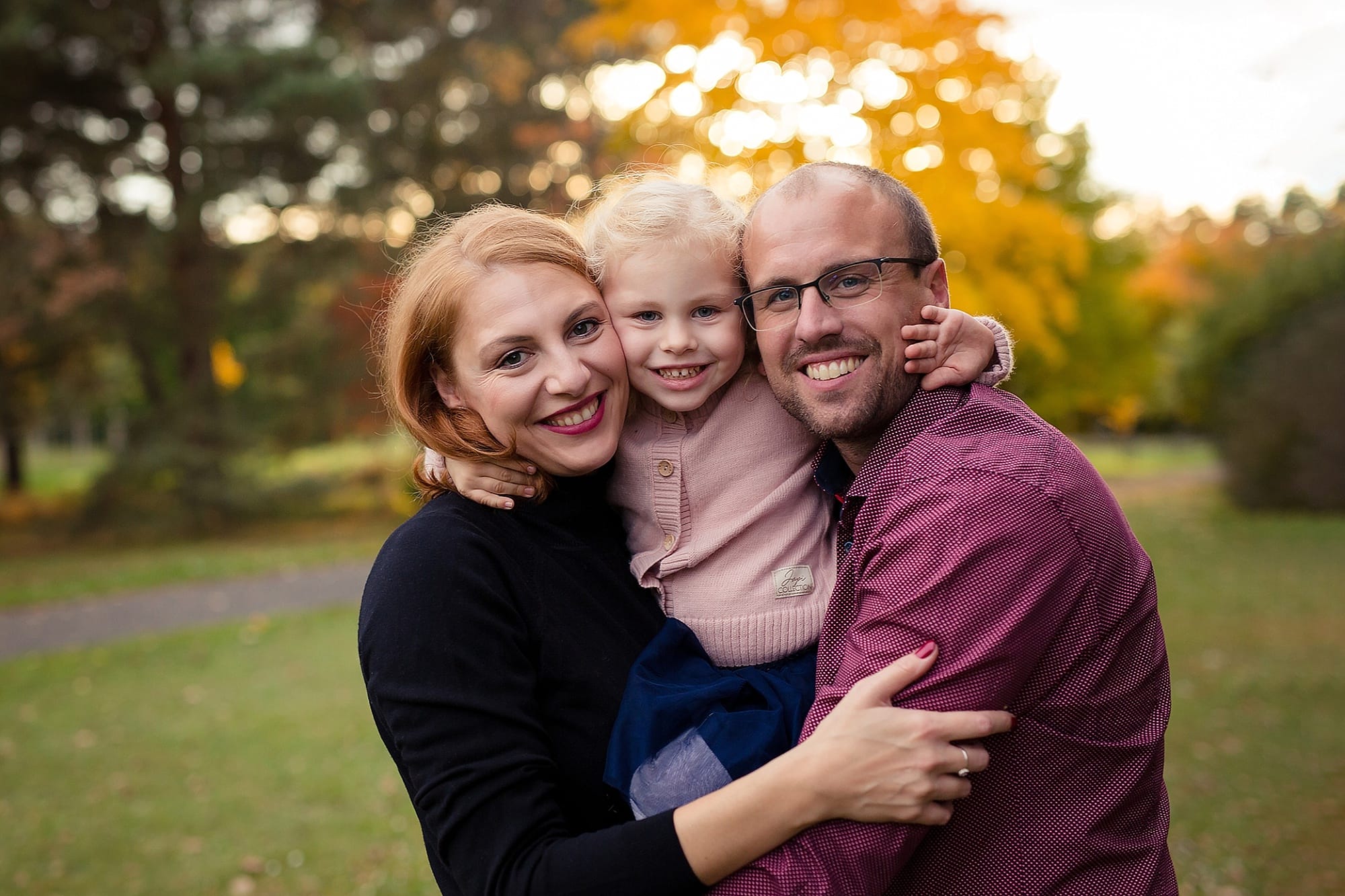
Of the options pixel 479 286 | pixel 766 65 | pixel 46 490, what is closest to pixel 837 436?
pixel 479 286

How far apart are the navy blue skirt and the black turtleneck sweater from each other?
66 mm

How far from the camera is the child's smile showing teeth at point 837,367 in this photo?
2.29 meters

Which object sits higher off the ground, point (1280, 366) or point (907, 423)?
point (907, 423)

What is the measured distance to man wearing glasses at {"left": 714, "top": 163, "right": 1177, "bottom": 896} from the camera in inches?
70.4

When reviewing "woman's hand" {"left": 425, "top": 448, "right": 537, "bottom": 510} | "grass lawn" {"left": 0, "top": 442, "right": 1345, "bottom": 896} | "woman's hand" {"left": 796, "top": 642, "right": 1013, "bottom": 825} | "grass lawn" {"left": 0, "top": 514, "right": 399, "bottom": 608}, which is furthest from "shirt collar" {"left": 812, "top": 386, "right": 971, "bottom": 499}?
"grass lawn" {"left": 0, "top": 514, "right": 399, "bottom": 608}

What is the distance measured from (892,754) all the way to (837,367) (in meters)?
0.87

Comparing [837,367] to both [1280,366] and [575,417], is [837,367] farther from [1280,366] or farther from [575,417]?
[1280,366]

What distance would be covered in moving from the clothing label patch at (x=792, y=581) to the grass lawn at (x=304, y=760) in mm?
4278

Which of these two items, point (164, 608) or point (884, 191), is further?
point (164, 608)

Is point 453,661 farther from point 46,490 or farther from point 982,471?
point 46,490

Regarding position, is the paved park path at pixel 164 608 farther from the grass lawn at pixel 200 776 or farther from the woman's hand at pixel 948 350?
the woman's hand at pixel 948 350

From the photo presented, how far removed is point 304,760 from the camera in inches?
306

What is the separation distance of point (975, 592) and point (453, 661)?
934 millimetres

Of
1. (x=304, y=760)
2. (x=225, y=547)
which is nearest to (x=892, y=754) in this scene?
(x=304, y=760)
